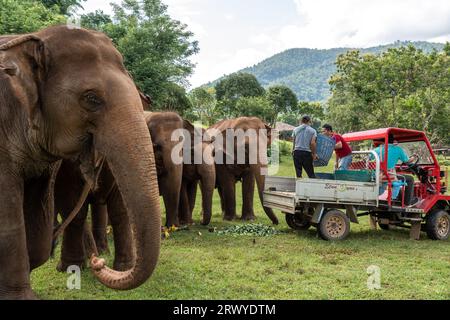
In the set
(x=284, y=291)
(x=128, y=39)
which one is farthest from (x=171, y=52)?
(x=284, y=291)

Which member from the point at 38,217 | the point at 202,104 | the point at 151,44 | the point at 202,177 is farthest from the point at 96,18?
the point at 202,104

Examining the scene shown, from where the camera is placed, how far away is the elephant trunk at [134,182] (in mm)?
3189

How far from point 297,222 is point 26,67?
25.2ft

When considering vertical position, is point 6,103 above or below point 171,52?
below

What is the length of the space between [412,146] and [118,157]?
8.87 m

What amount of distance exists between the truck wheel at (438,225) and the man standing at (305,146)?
7.90 feet

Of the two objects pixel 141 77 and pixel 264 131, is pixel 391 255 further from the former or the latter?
pixel 141 77

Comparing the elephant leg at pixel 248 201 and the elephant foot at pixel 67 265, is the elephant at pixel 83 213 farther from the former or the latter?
the elephant leg at pixel 248 201

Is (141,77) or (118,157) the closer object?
(118,157)

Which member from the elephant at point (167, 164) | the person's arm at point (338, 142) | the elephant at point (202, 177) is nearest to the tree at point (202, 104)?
the elephant at point (202, 177)

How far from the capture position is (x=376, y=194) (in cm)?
910

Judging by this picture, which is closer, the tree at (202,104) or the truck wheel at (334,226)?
the truck wheel at (334,226)

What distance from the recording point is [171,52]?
88.9 feet
